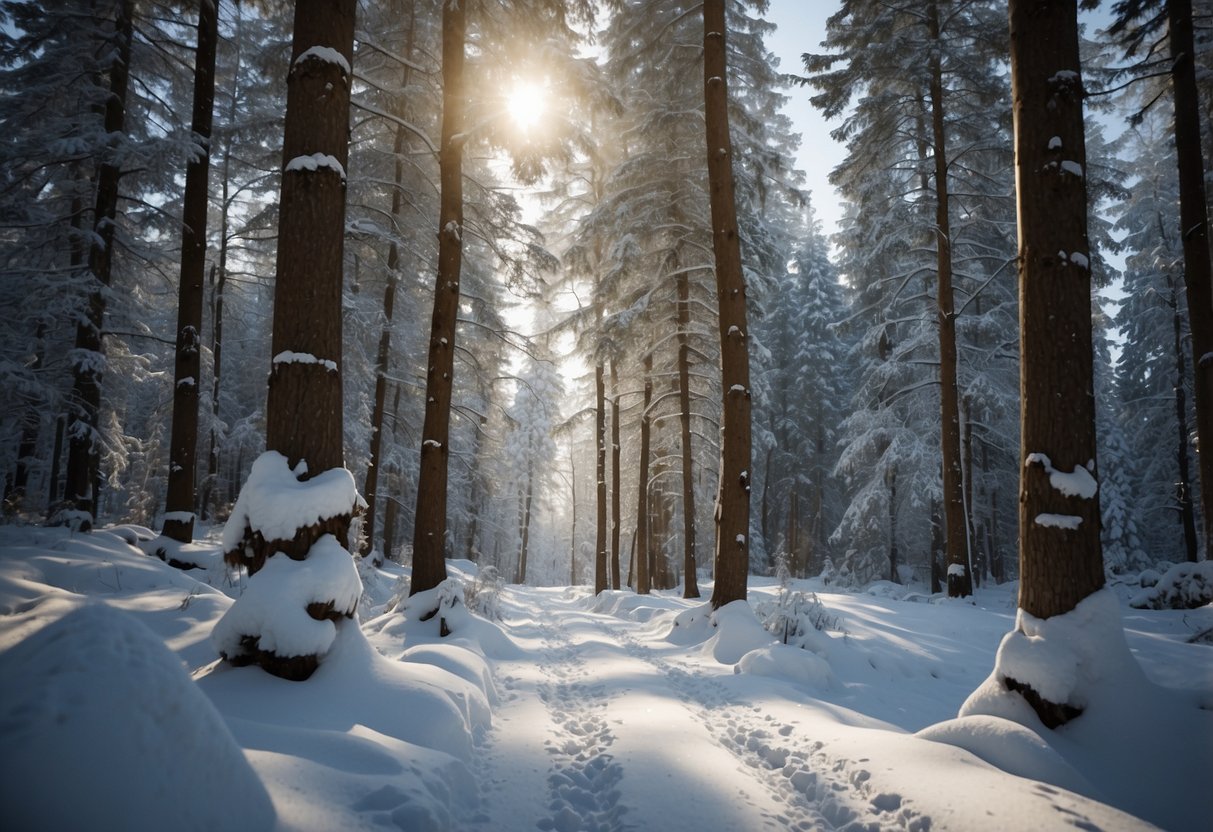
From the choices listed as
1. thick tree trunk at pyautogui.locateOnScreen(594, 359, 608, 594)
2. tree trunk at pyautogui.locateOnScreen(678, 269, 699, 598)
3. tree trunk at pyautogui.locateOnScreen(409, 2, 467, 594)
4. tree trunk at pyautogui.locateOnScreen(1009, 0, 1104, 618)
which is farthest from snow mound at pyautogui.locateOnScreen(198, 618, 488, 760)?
thick tree trunk at pyautogui.locateOnScreen(594, 359, 608, 594)

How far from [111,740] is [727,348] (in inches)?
333

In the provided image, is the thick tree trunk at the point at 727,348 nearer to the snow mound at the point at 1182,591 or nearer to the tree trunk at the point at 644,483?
the tree trunk at the point at 644,483

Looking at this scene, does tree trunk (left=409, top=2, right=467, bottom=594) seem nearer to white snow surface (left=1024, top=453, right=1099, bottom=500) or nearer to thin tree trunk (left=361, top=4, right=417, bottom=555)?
thin tree trunk (left=361, top=4, right=417, bottom=555)

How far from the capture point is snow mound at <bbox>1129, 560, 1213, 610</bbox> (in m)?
8.79

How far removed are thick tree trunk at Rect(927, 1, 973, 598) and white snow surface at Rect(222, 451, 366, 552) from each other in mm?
12093

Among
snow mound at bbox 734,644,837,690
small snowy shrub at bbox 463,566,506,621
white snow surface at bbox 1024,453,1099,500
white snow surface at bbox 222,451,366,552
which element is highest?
white snow surface at bbox 1024,453,1099,500

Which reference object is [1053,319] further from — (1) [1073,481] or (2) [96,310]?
(2) [96,310]

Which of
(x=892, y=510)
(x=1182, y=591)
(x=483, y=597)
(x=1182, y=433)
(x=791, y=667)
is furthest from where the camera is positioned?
(x=892, y=510)

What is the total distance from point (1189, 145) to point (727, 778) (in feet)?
44.0

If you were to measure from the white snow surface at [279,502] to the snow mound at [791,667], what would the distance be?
4.94 metres

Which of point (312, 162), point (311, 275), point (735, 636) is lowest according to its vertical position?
point (735, 636)

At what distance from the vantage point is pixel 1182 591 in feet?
29.9

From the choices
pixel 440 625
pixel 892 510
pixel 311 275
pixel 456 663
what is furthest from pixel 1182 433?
pixel 311 275

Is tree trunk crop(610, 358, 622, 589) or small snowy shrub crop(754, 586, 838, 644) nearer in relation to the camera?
small snowy shrub crop(754, 586, 838, 644)
